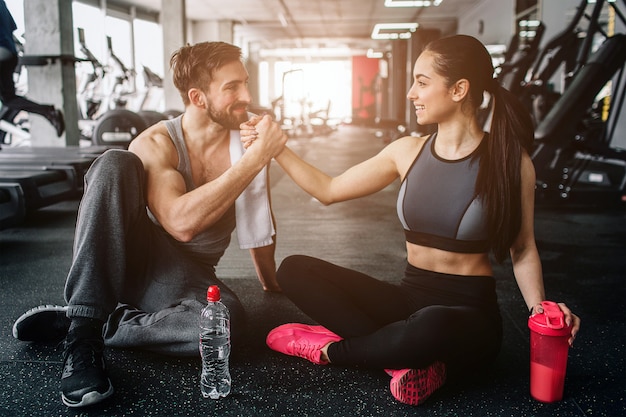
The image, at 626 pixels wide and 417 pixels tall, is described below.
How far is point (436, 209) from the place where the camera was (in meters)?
1.54

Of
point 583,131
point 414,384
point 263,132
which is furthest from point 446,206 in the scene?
point 583,131

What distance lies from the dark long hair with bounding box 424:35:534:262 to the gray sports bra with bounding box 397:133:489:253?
0.03 metres

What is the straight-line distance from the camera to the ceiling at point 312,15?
1230cm

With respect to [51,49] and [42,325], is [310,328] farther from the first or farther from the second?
[51,49]

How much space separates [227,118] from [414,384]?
1037 millimetres

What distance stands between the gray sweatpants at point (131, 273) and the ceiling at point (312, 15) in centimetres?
1102

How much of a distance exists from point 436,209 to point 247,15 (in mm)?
13655

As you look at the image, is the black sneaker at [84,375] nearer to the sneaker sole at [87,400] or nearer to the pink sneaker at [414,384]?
the sneaker sole at [87,400]

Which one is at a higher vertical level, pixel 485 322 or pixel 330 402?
pixel 485 322

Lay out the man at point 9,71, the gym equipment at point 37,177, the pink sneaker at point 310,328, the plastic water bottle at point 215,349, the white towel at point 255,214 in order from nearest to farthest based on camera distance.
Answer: the plastic water bottle at point 215,349, the pink sneaker at point 310,328, the white towel at point 255,214, the gym equipment at point 37,177, the man at point 9,71

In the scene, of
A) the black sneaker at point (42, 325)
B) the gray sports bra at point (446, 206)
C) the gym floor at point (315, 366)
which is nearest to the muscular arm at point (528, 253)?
the gray sports bra at point (446, 206)

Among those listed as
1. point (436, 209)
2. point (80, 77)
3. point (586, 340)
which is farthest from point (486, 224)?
point (80, 77)

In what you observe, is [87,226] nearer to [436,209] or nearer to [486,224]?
[436,209]

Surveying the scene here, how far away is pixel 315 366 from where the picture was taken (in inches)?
67.5
